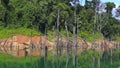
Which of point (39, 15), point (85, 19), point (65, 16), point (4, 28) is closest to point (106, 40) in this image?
point (85, 19)

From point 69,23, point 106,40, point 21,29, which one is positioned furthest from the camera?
point 106,40

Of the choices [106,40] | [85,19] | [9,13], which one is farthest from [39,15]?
[106,40]

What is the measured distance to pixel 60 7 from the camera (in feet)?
278

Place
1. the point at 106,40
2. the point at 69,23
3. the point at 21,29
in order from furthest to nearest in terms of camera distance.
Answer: the point at 106,40 < the point at 69,23 < the point at 21,29

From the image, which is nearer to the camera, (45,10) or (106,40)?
(45,10)

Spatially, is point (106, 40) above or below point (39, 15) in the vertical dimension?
below

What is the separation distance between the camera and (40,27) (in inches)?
3378

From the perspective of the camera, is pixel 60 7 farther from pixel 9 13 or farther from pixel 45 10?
pixel 9 13

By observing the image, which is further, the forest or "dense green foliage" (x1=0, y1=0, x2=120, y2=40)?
"dense green foliage" (x1=0, y1=0, x2=120, y2=40)

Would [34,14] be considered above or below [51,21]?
above

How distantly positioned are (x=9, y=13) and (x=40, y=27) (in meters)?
8.23

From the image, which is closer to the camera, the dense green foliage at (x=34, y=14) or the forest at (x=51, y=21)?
the forest at (x=51, y=21)

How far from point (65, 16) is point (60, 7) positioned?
8.54 ft

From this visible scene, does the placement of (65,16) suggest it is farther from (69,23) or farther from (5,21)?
(5,21)
